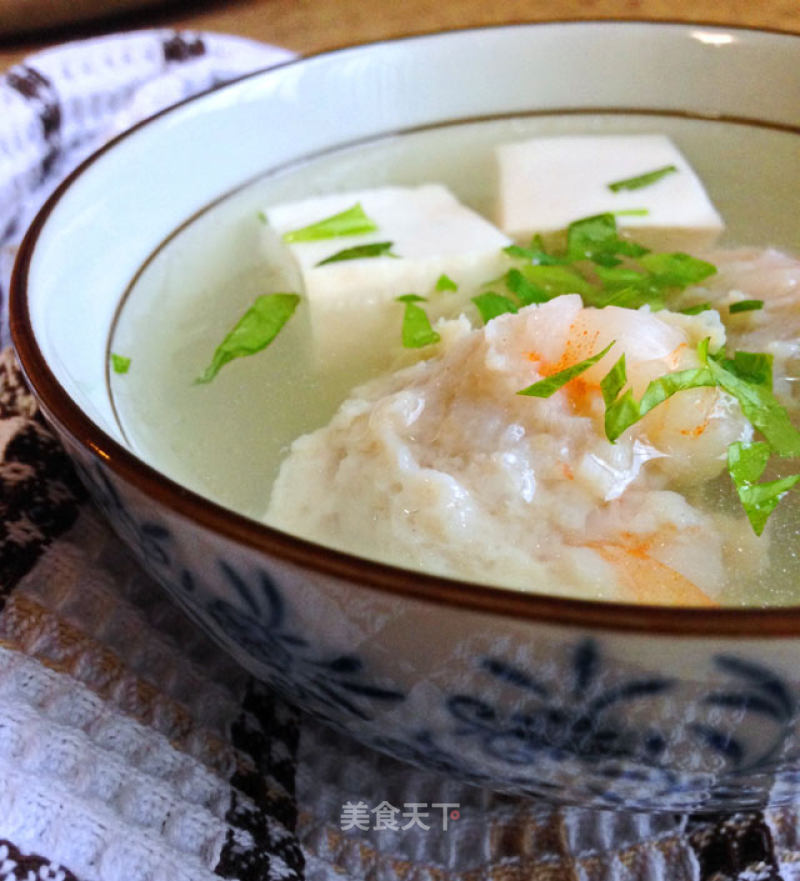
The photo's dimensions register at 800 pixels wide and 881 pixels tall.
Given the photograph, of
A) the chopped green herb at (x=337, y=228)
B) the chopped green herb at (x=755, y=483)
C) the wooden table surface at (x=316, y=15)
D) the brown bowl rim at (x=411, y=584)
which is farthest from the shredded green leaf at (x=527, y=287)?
Answer: the wooden table surface at (x=316, y=15)

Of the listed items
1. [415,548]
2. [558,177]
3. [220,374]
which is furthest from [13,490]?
[558,177]

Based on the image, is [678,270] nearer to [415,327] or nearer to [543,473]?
[415,327]

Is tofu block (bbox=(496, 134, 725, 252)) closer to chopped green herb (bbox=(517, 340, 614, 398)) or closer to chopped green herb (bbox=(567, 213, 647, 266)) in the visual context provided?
chopped green herb (bbox=(567, 213, 647, 266))

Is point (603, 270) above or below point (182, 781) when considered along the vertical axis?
above

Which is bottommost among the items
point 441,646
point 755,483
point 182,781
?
point 182,781

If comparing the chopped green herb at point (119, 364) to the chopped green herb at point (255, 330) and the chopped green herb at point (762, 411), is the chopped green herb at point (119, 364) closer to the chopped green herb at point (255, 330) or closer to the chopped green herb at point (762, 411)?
the chopped green herb at point (255, 330)

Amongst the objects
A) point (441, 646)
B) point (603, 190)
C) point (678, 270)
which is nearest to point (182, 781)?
point (441, 646)

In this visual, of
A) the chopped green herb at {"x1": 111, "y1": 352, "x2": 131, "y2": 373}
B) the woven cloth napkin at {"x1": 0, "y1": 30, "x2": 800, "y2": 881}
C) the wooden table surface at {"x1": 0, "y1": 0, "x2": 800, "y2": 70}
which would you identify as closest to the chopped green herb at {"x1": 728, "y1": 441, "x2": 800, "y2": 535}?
the woven cloth napkin at {"x1": 0, "y1": 30, "x2": 800, "y2": 881}
